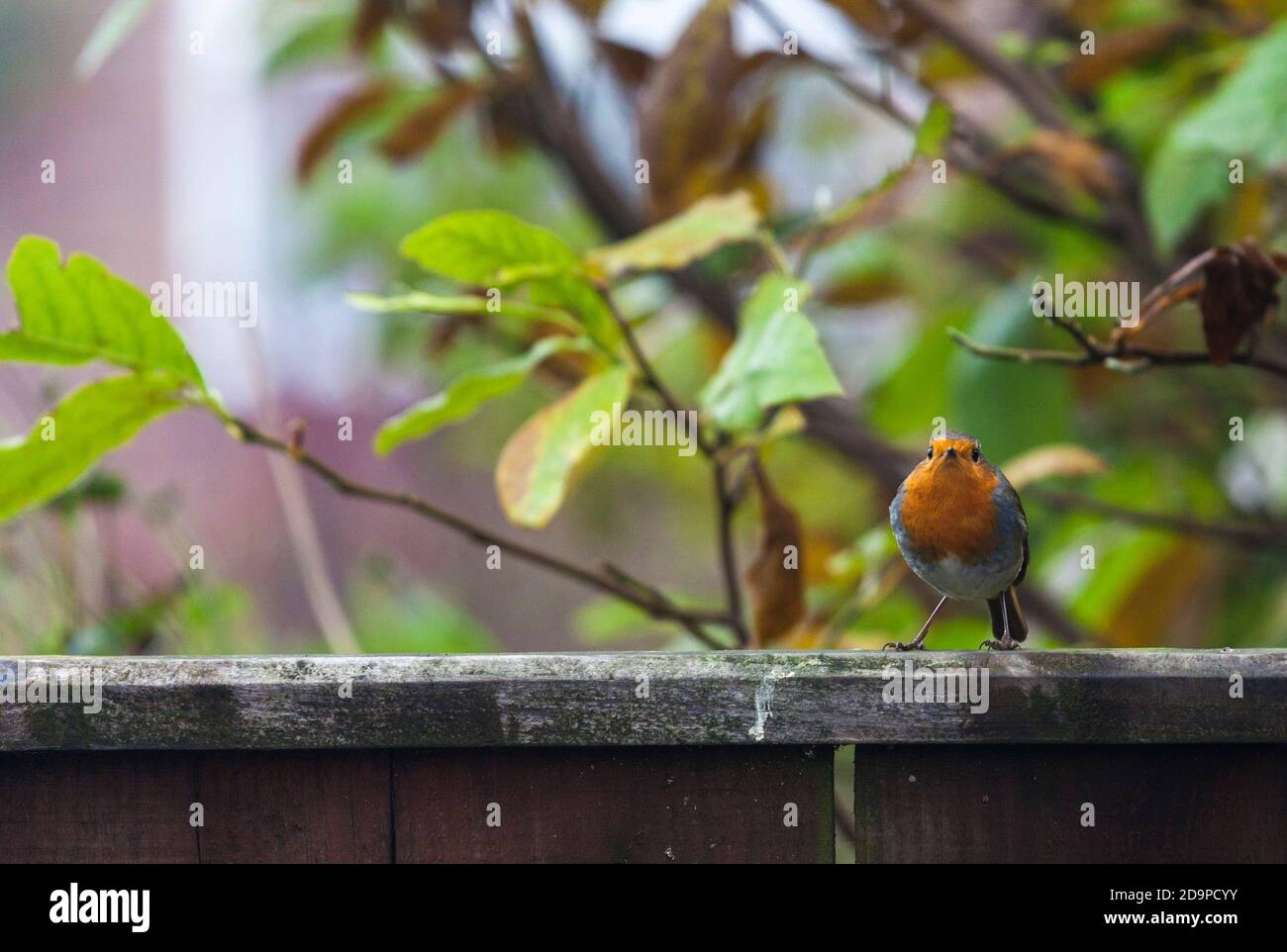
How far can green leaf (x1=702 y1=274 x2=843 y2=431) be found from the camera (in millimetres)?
935

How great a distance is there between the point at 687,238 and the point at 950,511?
346mm

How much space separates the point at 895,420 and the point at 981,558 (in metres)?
0.99

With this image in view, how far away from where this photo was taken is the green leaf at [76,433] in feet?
3.31

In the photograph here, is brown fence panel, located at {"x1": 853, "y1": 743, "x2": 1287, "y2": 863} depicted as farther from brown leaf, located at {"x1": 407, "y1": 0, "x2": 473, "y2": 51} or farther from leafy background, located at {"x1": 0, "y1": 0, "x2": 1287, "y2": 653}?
brown leaf, located at {"x1": 407, "y1": 0, "x2": 473, "y2": 51}

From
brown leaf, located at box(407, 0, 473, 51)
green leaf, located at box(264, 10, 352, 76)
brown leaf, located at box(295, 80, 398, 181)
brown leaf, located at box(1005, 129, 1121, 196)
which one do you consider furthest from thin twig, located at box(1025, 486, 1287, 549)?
green leaf, located at box(264, 10, 352, 76)

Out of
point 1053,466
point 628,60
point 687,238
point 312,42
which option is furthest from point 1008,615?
point 312,42

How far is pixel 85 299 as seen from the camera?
1.02 metres

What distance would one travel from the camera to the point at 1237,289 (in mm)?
1010

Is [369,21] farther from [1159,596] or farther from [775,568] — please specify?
[1159,596]

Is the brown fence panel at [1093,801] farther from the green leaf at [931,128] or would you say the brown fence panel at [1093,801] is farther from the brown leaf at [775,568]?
the green leaf at [931,128]

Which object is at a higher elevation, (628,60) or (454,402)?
(628,60)

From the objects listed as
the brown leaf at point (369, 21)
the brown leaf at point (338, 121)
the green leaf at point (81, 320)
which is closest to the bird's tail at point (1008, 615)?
the green leaf at point (81, 320)
